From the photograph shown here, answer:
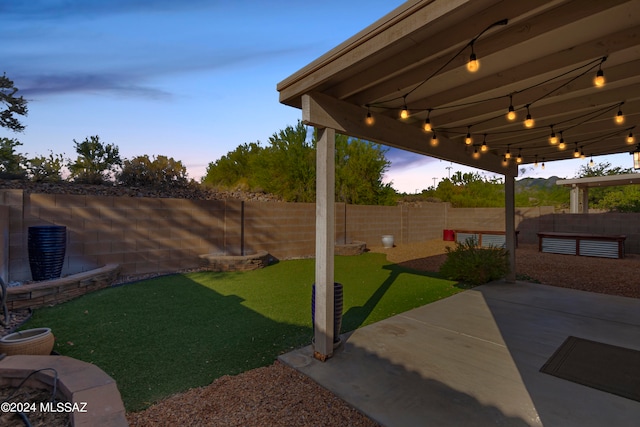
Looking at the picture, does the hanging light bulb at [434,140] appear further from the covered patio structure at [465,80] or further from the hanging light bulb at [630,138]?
the hanging light bulb at [630,138]

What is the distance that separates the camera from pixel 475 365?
111 inches

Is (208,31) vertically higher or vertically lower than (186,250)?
higher

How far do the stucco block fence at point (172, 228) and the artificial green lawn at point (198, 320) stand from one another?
0.88 m

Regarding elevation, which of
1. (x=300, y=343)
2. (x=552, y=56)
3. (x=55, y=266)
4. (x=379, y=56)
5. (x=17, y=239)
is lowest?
(x=300, y=343)

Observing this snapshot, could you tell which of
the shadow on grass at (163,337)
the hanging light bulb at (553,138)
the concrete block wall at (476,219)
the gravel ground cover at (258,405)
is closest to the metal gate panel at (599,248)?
the concrete block wall at (476,219)

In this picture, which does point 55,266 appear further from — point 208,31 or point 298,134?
point 298,134

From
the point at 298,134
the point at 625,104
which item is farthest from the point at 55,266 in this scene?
the point at 298,134

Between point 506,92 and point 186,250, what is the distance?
6890 millimetres

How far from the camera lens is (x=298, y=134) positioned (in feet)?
44.1

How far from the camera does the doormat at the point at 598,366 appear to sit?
247 cm

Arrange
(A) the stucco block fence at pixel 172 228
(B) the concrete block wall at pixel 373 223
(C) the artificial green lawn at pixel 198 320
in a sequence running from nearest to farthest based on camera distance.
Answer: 1. (C) the artificial green lawn at pixel 198 320
2. (A) the stucco block fence at pixel 172 228
3. (B) the concrete block wall at pixel 373 223

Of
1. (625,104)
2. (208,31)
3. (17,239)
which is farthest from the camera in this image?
(208,31)

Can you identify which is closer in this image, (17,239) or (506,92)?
(506,92)

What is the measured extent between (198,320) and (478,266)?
5.33 meters
